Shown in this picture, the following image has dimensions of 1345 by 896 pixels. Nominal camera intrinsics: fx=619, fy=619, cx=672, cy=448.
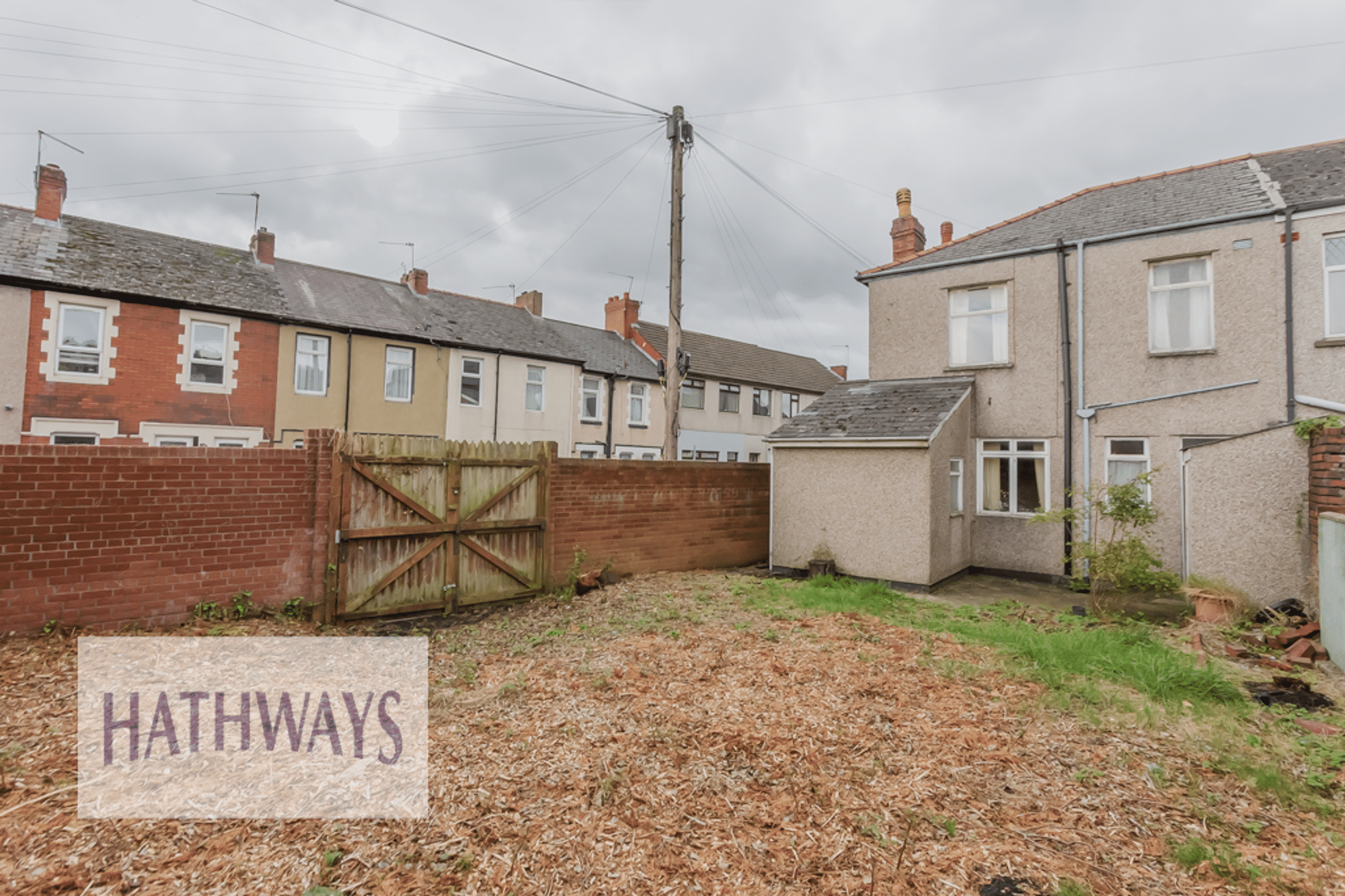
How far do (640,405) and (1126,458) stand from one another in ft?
58.8

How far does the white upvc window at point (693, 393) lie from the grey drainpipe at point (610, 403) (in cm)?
370

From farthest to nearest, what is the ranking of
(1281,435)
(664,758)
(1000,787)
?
(1281,435)
(664,758)
(1000,787)

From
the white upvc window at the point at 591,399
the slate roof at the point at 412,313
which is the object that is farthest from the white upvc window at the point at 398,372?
the white upvc window at the point at 591,399

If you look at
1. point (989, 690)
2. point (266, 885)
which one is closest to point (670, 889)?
point (266, 885)

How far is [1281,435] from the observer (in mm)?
7883

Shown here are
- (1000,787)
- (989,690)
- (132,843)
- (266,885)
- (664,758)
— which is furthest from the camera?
(989,690)

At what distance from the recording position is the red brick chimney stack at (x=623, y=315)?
28.0 metres

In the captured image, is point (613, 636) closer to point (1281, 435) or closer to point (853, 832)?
point (853, 832)

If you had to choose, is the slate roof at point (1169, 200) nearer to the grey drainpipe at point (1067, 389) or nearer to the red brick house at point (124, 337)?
the grey drainpipe at point (1067, 389)

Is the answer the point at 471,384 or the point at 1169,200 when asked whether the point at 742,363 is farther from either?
the point at 1169,200

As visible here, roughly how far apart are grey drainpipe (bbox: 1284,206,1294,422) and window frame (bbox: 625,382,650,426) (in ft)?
63.3

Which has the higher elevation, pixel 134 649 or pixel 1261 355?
pixel 1261 355

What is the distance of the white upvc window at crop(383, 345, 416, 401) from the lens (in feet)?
60.4

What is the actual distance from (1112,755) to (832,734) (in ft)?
5.73
